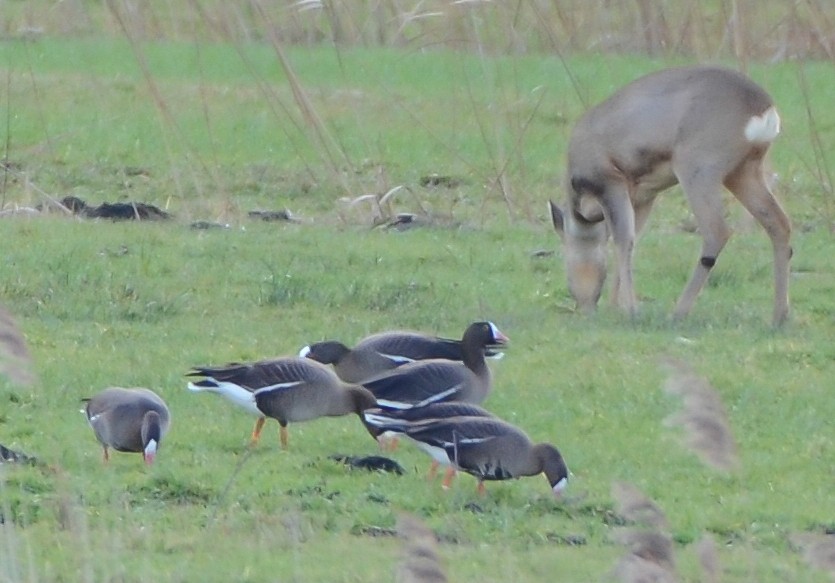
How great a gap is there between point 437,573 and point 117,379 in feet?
14.9

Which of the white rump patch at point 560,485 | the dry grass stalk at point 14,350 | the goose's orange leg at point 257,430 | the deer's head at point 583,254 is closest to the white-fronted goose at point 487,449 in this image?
the white rump patch at point 560,485

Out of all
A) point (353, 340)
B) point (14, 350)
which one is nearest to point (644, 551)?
point (14, 350)

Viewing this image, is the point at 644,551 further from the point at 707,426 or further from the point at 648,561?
the point at 707,426

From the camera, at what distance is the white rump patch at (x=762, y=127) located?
34.0 ft

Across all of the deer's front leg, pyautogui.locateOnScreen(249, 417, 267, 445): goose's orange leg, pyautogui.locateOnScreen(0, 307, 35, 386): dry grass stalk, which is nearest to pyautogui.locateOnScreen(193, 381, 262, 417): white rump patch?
pyautogui.locateOnScreen(249, 417, 267, 445): goose's orange leg

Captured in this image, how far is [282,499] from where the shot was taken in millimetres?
6461

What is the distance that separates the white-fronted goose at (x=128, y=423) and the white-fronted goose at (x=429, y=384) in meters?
1.01

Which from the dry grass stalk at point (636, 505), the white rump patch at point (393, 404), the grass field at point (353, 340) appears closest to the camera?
the dry grass stalk at point (636, 505)

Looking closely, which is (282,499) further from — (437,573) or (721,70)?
(721,70)

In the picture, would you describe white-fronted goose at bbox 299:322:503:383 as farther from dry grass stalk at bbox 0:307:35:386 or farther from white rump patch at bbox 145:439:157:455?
dry grass stalk at bbox 0:307:35:386

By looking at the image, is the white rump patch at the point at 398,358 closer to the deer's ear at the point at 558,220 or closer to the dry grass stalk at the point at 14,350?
the dry grass stalk at the point at 14,350

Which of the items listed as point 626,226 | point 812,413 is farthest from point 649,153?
point 812,413

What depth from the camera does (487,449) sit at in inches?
250

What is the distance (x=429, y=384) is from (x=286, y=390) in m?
0.68
